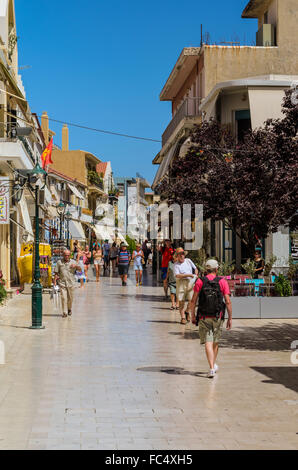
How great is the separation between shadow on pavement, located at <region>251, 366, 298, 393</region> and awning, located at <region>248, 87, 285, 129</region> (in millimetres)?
15738

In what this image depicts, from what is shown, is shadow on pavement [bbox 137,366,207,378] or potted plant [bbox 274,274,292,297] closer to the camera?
shadow on pavement [bbox 137,366,207,378]

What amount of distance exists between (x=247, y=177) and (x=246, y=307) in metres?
3.13

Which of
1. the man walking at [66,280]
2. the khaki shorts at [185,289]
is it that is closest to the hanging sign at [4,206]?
the man walking at [66,280]

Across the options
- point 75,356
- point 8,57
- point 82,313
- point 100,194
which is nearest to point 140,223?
point 100,194

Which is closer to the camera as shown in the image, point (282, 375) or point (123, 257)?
point (282, 375)

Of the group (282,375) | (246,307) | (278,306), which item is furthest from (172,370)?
(278,306)

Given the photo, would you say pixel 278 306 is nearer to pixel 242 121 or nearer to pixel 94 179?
pixel 242 121

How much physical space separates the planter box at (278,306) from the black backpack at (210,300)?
731 centimetres

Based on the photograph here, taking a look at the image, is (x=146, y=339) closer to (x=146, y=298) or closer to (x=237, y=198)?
(x=237, y=198)

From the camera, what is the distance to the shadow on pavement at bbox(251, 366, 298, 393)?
9.45 metres

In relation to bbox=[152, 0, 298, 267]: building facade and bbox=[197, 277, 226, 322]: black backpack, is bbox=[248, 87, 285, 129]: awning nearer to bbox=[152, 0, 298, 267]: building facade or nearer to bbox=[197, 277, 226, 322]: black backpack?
bbox=[152, 0, 298, 267]: building facade

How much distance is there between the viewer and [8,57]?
1013 inches

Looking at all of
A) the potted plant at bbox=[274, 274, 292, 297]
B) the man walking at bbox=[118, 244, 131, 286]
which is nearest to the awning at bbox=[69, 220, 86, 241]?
the man walking at bbox=[118, 244, 131, 286]

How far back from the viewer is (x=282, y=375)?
10125 millimetres
